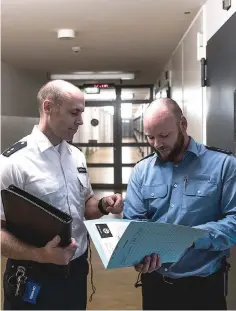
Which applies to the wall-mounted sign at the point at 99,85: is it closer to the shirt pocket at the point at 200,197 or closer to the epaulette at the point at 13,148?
the epaulette at the point at 13,148

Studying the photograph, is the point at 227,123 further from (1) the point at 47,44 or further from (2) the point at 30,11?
(1) the point at 47,44

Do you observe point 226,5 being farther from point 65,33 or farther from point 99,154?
point 99,154

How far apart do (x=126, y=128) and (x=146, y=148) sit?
0.68 m

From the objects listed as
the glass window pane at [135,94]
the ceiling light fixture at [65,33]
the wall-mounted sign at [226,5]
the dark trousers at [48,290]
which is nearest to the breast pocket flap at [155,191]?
the dark trousers at [48,290]

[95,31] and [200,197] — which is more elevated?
[95,31]

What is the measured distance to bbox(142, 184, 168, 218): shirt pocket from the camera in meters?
1.61

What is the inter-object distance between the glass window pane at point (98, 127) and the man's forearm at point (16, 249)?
770cm

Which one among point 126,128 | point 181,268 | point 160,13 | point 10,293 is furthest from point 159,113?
point 126,128

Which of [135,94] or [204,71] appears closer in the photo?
[204,71]

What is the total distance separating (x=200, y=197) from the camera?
60.5 inches

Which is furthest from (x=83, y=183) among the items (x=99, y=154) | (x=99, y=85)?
(x=99, y=154)

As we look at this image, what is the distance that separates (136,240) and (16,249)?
473 mm

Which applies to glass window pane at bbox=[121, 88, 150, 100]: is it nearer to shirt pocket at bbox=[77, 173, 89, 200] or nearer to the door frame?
the door frame

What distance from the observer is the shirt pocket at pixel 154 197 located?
161cm
